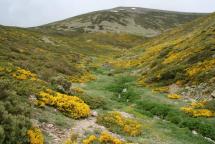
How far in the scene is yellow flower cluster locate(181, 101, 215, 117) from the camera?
27.3 meters

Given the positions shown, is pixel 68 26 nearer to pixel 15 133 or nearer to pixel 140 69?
pixel 140 69

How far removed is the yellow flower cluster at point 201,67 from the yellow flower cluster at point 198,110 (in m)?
8.37

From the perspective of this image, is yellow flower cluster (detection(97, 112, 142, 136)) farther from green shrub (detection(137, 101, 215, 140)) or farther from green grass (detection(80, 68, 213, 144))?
green shrub (detection(137, 101, 215, 140))

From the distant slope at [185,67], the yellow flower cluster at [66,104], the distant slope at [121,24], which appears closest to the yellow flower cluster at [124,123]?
the yellow flower cluster at [66,104]

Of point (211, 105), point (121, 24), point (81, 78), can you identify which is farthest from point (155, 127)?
point (121, 24)

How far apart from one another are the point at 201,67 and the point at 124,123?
18850 mm

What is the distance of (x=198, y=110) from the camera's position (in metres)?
28.2

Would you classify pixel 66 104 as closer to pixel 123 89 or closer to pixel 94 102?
pixel 94 102

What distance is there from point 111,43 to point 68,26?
40522 mm

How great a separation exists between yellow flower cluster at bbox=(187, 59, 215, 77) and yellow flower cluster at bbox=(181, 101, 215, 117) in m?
8.37

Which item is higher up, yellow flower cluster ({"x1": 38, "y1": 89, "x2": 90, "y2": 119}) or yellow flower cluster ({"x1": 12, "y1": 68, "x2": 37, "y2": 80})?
yellow flower cluster ({"x1": 12, "y1": 68, "x2": 37, "y2": 80})

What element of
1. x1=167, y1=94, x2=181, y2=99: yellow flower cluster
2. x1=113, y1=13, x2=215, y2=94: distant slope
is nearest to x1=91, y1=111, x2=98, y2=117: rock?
x1=167, y1=94, x2=181, y2=99: yellow flower cluster

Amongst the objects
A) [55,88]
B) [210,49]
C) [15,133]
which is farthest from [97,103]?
A: [210,49]

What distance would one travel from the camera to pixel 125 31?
14450 centimetres
